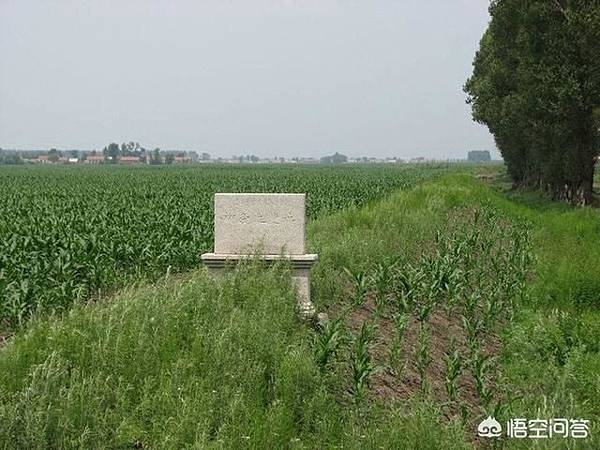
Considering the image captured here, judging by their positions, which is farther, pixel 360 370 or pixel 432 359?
pixel 432 359

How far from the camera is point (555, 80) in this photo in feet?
82.7

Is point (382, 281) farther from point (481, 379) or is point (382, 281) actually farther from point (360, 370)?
point (360, 370)

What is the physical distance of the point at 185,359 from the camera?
6359mm

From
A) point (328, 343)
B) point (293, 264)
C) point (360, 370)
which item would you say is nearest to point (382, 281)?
point (293, 264)

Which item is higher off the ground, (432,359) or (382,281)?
(382,281)

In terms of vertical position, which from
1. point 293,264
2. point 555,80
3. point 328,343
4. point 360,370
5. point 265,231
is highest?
point 555,80

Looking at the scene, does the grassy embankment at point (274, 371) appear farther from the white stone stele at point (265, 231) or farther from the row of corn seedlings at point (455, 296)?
the white stone stele at point (265, 231)

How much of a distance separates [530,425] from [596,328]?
158 inches

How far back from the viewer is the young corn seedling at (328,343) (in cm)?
683

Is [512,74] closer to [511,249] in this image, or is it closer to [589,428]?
[511,249]

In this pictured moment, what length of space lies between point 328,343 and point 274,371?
729mm

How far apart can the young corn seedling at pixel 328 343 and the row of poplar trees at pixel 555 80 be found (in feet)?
57.2

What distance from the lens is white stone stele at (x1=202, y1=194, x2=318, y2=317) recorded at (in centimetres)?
887

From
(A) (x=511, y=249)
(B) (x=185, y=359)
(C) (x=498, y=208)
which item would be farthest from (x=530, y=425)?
(C) (x=498, y=208)
